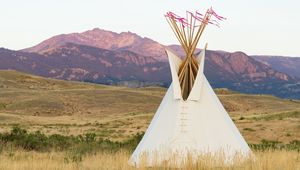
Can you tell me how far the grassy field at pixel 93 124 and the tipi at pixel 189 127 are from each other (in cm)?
90

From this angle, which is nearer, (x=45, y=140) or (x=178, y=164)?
(x=178, y=164)

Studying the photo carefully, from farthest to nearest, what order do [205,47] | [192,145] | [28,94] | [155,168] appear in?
[28,94] → [205,47] → [192,145] → [155,168]

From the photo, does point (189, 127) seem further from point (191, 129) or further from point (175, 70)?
point (175, 70)

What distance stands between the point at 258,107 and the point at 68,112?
101ft

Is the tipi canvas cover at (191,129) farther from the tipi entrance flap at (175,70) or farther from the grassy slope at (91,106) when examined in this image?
the grassy slope at (91,106)

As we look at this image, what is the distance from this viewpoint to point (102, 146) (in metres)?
21.3

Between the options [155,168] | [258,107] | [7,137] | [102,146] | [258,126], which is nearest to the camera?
[155,168]

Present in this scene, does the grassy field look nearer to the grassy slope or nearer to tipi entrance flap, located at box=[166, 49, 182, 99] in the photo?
the grassy slope

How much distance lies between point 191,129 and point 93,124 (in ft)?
111

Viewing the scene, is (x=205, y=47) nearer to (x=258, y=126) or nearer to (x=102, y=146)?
(x=102, y=146)

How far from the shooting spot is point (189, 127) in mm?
12977

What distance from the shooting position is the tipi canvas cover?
12.8 meters

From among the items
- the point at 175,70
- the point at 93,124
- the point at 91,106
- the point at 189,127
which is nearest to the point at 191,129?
the point at 189,127

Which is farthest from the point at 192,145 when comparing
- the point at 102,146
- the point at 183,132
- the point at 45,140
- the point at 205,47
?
the point at 45,140
